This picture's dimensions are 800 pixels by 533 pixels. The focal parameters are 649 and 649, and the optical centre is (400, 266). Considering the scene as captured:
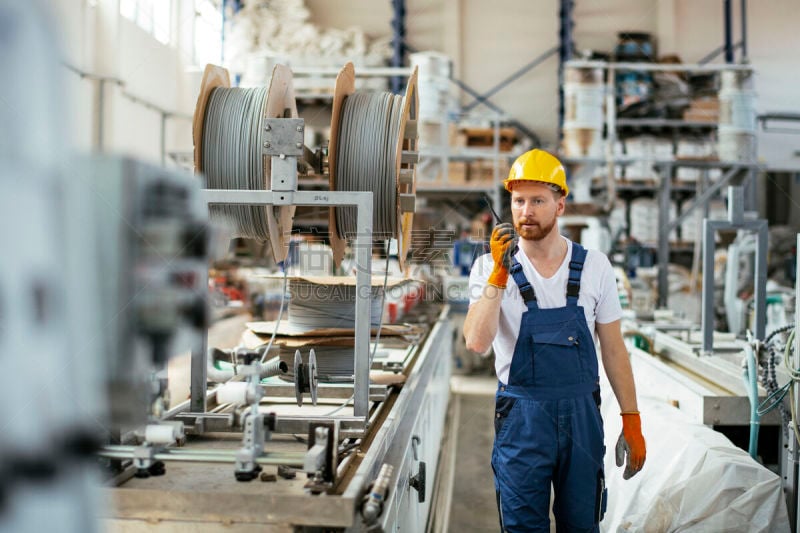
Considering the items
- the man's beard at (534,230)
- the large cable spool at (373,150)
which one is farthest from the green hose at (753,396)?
the large cable spool at (373,150)

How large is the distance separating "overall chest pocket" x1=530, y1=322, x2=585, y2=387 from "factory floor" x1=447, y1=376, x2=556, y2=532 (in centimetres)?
138

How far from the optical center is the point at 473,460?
4.22m

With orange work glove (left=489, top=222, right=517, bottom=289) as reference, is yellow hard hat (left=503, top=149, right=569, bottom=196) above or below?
above

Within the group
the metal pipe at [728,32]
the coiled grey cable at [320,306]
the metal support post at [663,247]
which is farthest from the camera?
the metal pipe at [728,32]

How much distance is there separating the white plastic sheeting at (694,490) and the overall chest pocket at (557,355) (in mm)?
690

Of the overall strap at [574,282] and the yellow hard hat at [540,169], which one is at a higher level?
the yellow hard hat at [540,169]

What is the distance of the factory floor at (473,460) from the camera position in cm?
331

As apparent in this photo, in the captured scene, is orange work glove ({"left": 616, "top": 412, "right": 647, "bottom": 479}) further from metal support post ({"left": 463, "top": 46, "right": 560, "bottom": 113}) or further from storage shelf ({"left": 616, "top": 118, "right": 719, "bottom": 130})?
metal support post ({"left": 463, "top": 46, "right": 560, "bottom": 113})

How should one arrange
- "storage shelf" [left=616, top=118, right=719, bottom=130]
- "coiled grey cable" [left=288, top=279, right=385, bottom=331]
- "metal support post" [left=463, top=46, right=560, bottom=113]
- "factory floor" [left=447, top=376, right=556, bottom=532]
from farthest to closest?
"metal support post" [left=463, top=46, right=560, bottom=113]
"storage shelf" [left=616, top=118, right=719, bottom=130]
"factory floor" [left=447, top=376, right=556, bottom=532]
"coiled grey cable" [left=288, top=279, right=385, bottom=331]

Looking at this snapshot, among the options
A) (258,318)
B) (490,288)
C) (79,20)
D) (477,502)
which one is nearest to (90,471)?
(79,20)

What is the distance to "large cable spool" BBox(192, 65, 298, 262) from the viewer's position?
2.00m

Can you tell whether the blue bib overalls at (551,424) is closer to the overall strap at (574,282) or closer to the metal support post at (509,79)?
the overall strap at (574,282)

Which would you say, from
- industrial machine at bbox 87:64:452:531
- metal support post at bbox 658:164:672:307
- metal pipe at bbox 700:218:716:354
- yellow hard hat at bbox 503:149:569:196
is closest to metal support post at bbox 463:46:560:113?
metal support post at bbox 658:164:672:307

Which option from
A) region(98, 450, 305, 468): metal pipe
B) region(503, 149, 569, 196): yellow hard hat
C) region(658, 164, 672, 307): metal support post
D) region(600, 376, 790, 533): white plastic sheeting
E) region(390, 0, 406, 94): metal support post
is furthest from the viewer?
region(390, 0, 406, 94): metal support post
